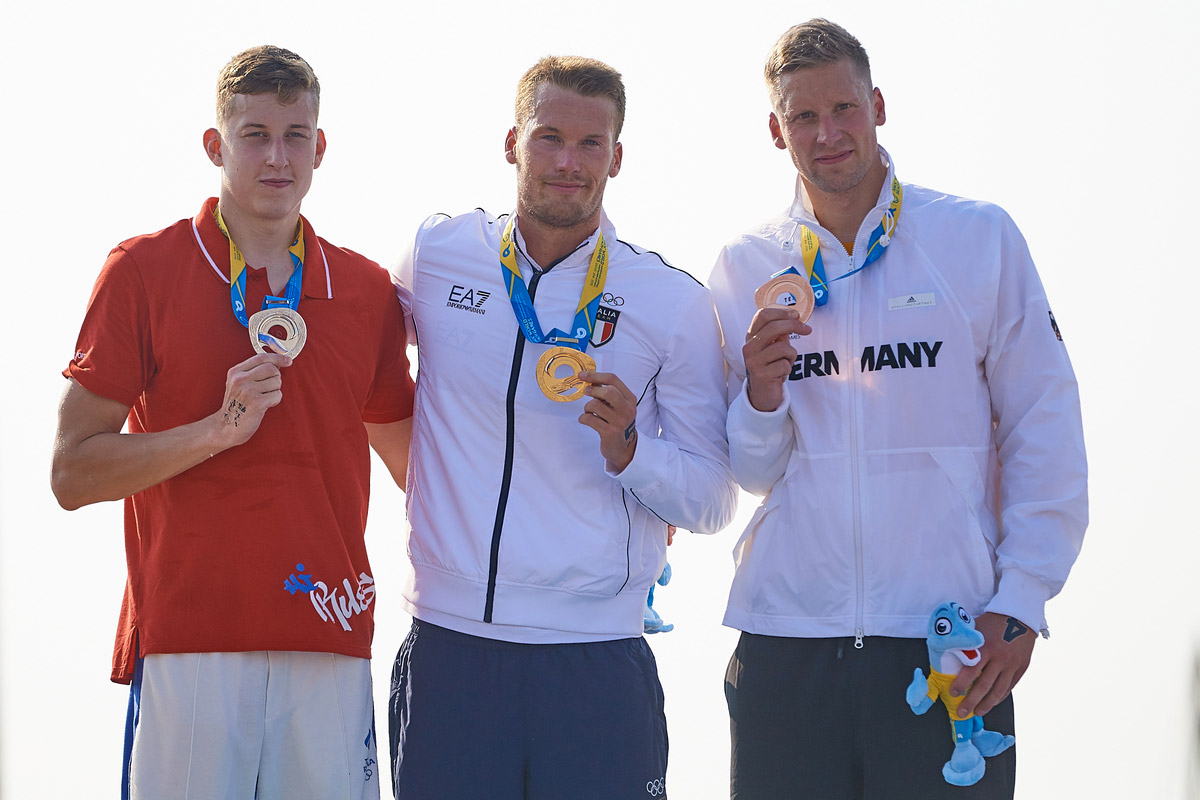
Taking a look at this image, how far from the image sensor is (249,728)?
8.35ft

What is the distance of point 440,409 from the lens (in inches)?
116

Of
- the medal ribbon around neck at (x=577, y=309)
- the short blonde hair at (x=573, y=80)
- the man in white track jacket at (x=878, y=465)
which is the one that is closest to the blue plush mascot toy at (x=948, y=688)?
the man in white track jacket at (x=878, y=465)

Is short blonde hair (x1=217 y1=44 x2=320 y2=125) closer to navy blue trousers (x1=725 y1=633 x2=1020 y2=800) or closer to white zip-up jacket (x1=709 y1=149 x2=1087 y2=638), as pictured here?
white zip-up jacket (x1=709 y1=149 x2=1087 y2=638)

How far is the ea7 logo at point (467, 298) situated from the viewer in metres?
2.97

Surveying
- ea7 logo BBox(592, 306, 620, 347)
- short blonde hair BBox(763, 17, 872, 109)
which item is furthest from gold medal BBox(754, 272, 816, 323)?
short blonde hair BBox(763, 17, 872, 109)

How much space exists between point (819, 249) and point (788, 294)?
0.71ft

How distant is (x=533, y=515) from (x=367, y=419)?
64 cm

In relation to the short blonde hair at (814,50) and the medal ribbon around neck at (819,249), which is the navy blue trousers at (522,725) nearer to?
the medal ribbon around neck at (819,249)

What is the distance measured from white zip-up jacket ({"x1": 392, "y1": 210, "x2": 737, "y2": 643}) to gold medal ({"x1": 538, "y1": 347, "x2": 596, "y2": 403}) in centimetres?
11

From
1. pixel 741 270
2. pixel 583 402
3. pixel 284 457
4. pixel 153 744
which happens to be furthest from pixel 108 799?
pixel 741 270

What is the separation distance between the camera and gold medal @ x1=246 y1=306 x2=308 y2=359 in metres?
2.54

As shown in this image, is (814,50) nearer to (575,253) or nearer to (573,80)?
(573,80)

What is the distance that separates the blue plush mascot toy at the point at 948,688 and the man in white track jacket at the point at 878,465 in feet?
0.15

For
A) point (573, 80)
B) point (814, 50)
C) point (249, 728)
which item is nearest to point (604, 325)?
point (573, 80)
